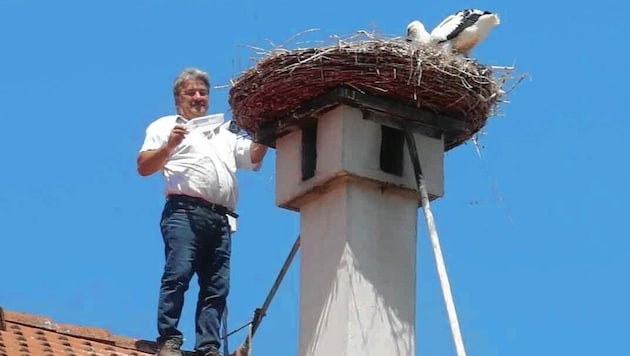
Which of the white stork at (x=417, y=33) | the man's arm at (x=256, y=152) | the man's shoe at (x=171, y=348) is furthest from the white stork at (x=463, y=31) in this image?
the man's shoe at (x=171, y=348)

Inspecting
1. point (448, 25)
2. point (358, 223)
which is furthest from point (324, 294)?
point (448, 25)

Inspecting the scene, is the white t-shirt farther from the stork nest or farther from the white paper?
the stork nest

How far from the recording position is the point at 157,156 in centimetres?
1099

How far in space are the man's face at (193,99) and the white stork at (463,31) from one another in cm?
126

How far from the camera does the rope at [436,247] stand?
32.2 ft

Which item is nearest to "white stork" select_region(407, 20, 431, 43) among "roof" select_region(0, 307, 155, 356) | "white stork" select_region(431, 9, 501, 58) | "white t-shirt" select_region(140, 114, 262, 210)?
"white stork" select_region(431, 9, 501, 58)

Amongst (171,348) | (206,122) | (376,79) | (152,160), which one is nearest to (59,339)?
(171,348)

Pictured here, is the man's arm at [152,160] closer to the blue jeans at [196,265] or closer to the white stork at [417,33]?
the blue jeans at [196,265]

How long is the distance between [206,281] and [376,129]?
129 cm

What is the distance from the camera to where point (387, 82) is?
10.5 m

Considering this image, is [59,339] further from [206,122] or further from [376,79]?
[376,79]

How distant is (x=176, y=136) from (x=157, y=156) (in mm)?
166

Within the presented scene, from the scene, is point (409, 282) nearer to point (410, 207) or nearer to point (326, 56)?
point (410, 207)

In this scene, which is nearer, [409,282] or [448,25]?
[409,282]
